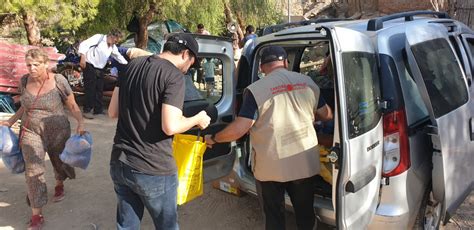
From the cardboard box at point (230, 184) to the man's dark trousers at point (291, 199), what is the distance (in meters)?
0.68

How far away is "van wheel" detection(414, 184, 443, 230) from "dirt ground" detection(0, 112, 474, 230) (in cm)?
88

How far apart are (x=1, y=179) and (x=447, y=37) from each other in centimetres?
514

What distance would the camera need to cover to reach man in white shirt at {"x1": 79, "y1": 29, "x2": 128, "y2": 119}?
26.1 feet

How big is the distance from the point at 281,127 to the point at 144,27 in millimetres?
9159

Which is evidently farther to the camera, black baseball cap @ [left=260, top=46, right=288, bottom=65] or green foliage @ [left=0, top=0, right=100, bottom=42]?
green foliage @ [left=0, top=0, right=100, bottom=42]

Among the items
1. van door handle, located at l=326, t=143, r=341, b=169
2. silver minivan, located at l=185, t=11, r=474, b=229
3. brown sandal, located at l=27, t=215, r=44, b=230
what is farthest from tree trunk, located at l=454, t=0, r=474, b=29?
brown sandal, located at l=27, t=215, r=44, b=230

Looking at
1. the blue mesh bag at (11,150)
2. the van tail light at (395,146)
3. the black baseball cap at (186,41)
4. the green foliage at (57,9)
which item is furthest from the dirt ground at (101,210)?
the green foliage at (57,9)

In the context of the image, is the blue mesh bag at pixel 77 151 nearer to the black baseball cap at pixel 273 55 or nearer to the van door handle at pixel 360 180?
the black baseball cap at pixel 273 55

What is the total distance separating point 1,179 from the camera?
5.16 m

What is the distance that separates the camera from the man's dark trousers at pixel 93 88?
8.16m

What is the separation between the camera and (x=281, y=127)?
2.70m

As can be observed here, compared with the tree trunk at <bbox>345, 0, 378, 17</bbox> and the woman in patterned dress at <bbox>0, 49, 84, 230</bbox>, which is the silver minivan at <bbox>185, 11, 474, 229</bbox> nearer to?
the woman in patterned dress at <bbox>0, 49, 84, 230</bbox>

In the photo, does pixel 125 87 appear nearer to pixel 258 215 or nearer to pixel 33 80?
pixel 33 80

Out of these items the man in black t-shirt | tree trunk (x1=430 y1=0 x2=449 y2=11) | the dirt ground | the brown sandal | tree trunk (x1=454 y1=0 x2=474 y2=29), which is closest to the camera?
the man in black t-shirt
